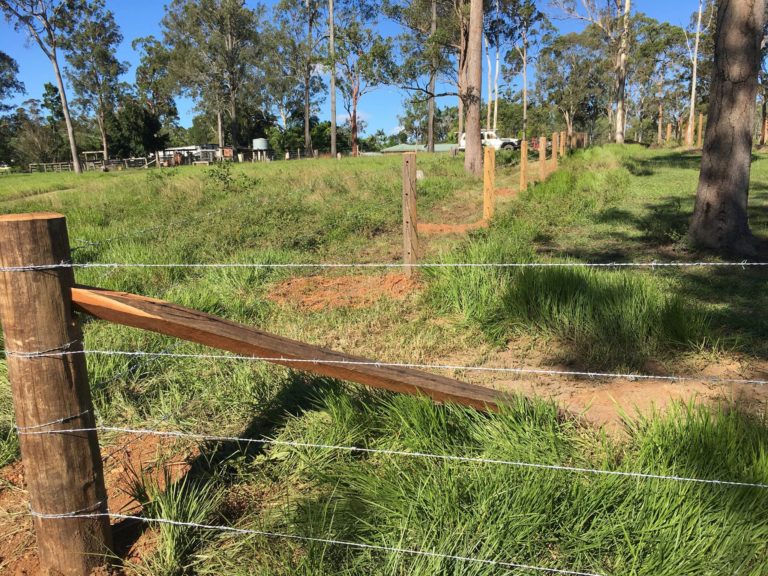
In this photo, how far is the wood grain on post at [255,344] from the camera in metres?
1.95

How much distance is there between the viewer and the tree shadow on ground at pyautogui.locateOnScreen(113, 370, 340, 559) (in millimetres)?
2346

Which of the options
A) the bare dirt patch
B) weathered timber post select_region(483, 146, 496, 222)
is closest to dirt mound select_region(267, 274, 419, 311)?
the bare dirt patch

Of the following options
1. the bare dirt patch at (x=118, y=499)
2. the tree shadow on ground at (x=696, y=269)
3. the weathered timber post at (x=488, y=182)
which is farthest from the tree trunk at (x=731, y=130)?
the bare dirt patch at (x=118, y=499)

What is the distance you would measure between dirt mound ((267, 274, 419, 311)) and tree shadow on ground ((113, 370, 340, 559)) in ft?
6.13

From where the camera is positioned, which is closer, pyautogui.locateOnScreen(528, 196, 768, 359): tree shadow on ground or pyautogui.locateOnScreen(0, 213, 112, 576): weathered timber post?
pyautogui.locateOnScreen(0, 213, 112, 576): weathered timber post

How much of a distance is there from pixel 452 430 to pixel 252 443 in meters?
1.10

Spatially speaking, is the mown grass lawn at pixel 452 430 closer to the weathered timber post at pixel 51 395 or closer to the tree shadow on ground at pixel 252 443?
the tree shadow on ground at pixel 252 443

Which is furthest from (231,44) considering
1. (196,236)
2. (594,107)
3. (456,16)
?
(196,236)

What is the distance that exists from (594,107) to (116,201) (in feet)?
238

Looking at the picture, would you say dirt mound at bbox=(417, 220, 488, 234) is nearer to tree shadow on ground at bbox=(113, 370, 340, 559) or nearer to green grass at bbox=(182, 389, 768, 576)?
tree shadow on ground at bbox=(113, 370, 340, 559)

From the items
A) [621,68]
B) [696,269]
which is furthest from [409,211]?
[621,68]

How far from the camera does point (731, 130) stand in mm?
6410

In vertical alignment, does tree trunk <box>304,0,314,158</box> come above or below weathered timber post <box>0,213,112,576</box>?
above

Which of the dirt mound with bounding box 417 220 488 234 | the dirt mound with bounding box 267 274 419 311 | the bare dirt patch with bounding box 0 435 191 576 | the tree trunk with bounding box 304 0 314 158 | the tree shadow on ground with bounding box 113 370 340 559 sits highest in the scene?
the tree trunk with bounding box 304 0 314 158
